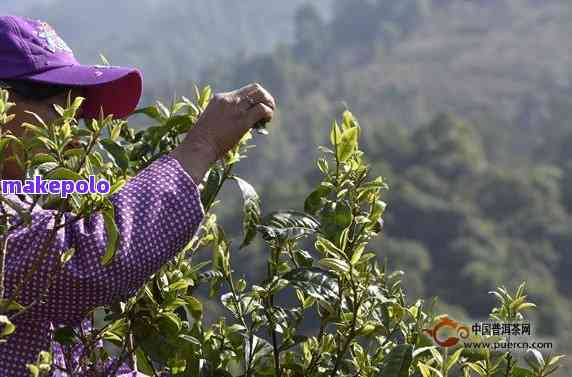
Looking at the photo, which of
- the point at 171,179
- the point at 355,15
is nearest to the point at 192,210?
the point at 171,179

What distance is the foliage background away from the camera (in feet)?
143

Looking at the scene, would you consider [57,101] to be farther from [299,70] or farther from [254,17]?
[254,17]

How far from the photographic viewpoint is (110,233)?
124cm

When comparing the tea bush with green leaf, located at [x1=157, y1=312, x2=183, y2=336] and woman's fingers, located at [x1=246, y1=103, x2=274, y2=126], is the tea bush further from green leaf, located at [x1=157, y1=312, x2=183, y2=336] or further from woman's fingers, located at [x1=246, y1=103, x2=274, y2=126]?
woman's fingers, located at [x1=246, y1=103, x2=274, y2=126]

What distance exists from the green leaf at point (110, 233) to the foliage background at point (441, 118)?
10.3m

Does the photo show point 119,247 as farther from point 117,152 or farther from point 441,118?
point 441,118

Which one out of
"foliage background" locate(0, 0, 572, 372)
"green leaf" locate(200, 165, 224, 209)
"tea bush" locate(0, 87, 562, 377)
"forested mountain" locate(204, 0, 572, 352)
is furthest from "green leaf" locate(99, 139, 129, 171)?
"forested mountain" locate(204, 0, 572, 352)

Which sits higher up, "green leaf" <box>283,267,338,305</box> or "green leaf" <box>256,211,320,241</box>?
"green leaf" <box>256,211,320,241</box>

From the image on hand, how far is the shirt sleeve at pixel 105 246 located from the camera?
4.23 feet

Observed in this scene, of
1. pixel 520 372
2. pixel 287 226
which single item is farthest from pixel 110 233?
pixel 520 372

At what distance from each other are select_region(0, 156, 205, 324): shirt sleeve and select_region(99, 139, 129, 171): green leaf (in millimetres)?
101

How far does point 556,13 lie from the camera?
8875 centimetres

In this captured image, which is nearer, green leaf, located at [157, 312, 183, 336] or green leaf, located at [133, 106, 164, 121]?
green leaf, located at [157, 312, 183, 336]

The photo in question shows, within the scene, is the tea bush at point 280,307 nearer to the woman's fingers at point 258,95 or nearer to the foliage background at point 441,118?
the woman's fingers at point 258,95
